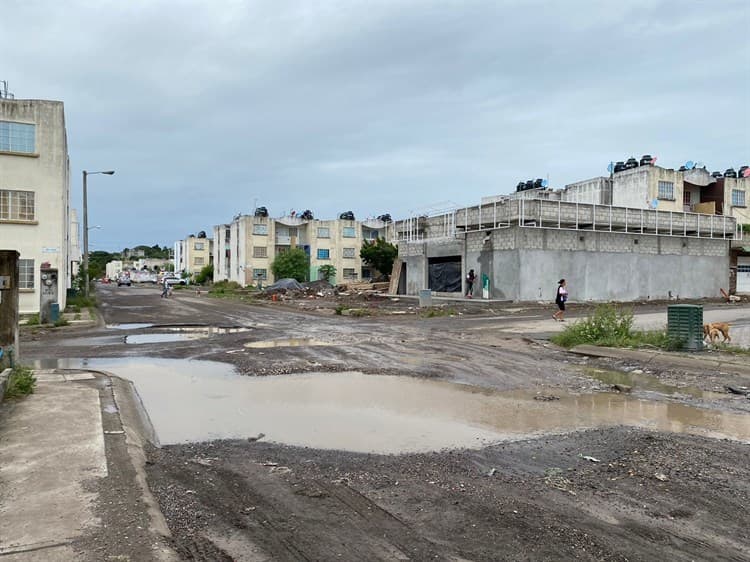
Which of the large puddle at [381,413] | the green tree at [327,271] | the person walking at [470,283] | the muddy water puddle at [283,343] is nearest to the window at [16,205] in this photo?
the muddy water puddle at [283,343]

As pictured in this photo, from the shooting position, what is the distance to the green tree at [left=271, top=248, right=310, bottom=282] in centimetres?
7203

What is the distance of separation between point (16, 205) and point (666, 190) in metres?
51.9

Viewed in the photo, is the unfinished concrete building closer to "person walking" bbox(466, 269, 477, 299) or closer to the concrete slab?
"person walking" bbox(466, 269, 477, 299)

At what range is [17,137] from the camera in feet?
90.3

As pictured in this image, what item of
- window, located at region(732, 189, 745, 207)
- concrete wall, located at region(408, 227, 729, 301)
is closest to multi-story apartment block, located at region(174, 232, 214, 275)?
concrete wall, located at region(408, 227, 729, 301)

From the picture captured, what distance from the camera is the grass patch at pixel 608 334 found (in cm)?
1510

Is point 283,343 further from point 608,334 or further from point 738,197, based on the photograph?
point 738,197

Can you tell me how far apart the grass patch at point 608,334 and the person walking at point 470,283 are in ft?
73.0

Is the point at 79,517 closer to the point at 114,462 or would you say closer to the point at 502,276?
the point at 114,462

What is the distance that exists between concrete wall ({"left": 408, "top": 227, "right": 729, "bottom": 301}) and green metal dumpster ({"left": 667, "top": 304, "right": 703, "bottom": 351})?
22320mm

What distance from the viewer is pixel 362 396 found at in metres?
9.73

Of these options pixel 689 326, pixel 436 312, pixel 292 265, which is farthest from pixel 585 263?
pixel 292 265

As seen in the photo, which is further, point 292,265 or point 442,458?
point 292,265

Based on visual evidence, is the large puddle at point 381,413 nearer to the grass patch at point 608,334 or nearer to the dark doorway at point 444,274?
the grass patch at point 608,334
